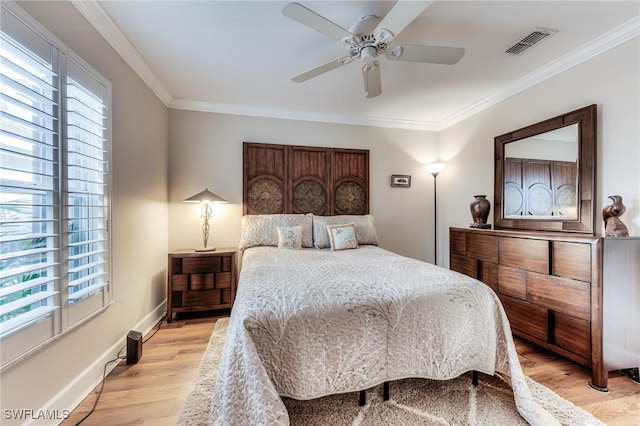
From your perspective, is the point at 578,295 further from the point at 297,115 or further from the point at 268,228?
the point at 297,115

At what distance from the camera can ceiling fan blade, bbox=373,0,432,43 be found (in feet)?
4.46

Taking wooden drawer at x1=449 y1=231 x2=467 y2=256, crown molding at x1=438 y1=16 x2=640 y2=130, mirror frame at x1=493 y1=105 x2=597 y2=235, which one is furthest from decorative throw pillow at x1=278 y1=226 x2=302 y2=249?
crown molding at x1=438 y1=16 x2=640 y2=130

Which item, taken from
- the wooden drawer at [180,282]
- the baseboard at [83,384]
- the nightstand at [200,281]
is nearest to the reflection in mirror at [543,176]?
the nightstand at [200,281]

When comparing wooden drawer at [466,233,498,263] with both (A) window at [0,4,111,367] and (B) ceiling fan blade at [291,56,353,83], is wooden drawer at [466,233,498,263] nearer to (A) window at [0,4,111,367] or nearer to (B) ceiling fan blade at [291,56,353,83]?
(B) ceiling fan blade at [291,56,353,83]

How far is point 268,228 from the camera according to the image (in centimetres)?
316

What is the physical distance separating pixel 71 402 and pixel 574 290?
10.8 feet

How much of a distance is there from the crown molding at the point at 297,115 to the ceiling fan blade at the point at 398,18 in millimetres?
2038

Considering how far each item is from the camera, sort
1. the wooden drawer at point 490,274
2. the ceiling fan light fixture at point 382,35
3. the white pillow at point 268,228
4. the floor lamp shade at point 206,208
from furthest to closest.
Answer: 1. the white pillow at point 268,228
2. the floor lamp shade at point 206,208
3. the wooden drawer at point 490,274
4. the ceiling fan light fixture at point 382,35

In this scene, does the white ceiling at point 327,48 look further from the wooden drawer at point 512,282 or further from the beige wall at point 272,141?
the wooden drawer at point 512,282

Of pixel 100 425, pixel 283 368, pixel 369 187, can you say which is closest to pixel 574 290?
pixel 283 368

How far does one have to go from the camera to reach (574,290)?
186 cm

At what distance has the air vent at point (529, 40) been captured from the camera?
78.6 inches

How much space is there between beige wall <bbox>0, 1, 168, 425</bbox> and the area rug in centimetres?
69

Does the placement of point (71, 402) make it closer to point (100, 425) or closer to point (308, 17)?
point (100, 425)
